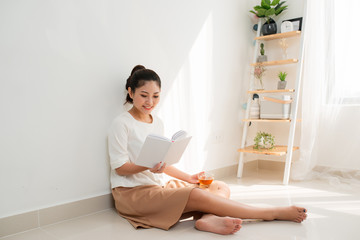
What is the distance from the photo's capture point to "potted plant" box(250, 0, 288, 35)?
275 centimetres

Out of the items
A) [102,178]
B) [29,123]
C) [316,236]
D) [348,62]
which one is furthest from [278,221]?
[348,62]

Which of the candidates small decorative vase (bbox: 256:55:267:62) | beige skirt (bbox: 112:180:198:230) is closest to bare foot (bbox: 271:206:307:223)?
beige skirt (bbox: 112:180:198:230)

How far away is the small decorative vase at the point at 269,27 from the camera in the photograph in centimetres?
281

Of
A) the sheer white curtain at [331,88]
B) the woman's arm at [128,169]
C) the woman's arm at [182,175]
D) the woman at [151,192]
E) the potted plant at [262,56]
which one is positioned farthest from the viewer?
the potted plant at [262,56]

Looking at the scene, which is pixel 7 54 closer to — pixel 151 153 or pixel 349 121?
pixel 151 153

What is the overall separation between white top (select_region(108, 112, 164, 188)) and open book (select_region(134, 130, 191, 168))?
0.27 meters

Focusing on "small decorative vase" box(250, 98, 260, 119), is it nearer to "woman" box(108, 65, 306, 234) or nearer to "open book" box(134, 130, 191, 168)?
"woman" box(108, 65, 306, 234)

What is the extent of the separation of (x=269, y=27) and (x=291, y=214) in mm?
1961

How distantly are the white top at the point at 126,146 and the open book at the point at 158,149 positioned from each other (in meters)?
0.27

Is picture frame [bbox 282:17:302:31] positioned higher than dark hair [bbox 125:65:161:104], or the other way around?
picture frame [bbox 282:17:302:31]

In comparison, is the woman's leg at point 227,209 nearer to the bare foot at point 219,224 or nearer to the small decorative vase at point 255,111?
the bare foot at point 219,224

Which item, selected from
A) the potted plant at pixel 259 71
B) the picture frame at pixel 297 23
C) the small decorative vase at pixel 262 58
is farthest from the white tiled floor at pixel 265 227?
the picture frame at pixel 297 23

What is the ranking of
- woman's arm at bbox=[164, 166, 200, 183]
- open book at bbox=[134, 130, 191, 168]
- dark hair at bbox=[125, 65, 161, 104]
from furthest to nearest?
woman's arm at bbox=[164, 166, 200, 183] < dark hair at bbox=[125, 65, 161, 104] < open book at bbox=[134, 130, 191, 168]

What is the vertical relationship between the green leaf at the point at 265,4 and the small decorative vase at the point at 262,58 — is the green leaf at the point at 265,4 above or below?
above
